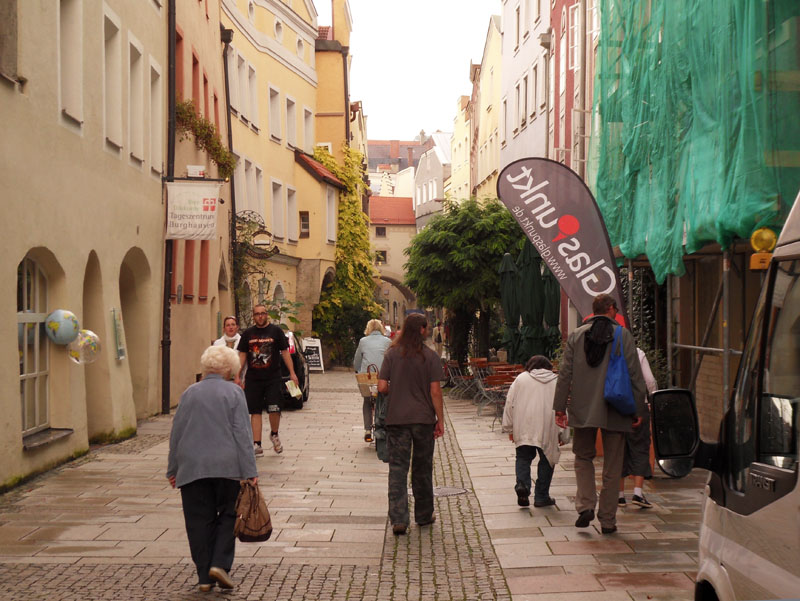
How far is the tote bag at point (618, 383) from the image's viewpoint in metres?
8.49

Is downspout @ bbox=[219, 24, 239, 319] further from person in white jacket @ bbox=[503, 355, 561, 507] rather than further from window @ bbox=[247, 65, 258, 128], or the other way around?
person in white jacket @ bbox=[503, 355, 561, 507]

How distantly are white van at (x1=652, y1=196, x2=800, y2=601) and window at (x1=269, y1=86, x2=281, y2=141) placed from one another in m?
32.5

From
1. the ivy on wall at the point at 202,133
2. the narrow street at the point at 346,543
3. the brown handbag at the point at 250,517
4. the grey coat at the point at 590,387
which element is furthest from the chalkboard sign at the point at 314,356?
the brown handbag at the point at 250,517

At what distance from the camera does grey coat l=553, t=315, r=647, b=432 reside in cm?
851

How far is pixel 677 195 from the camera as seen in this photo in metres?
12.2

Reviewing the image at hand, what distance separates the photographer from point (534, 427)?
9.72m

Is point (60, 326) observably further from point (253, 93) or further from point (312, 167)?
point (312, 167)

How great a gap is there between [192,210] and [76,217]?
5.00m

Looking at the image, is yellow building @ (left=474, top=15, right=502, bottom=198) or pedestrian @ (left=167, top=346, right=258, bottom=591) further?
yellow building @ (left=474, top=15, right=502, bottom=198)

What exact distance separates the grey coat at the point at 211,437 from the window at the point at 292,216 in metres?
30.2

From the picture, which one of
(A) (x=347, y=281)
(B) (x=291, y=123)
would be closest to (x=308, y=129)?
(B) (x=291, y=123)

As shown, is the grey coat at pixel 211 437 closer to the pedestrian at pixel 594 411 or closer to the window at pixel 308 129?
the pedestrian at pixel 594 411

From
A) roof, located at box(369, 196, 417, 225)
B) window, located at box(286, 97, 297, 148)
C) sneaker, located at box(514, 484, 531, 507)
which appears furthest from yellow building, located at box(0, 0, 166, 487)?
roof, located at box(369, 196, 417, 225)

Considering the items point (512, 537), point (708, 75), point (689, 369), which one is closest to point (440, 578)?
point (512, 537)
